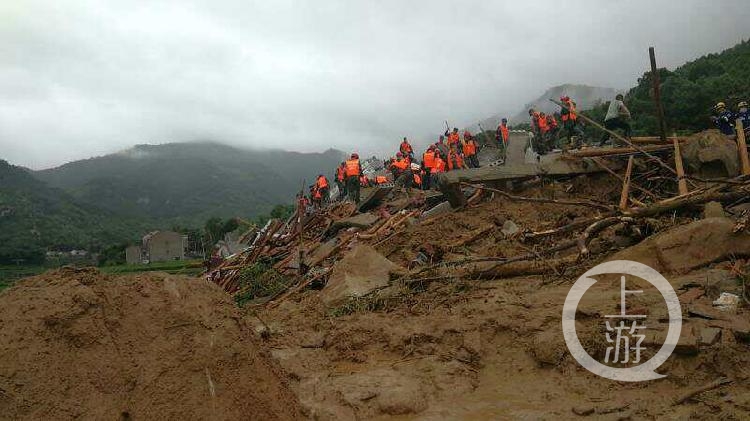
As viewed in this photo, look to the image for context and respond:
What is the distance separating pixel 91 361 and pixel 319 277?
6.89 meters

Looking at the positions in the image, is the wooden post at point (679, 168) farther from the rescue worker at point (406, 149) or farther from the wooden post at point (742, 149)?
the rescue worker at point (406, 149)

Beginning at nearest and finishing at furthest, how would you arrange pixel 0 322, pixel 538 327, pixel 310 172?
1. pixel 0 322
2. pixel 538 327
3. pixel 310 172

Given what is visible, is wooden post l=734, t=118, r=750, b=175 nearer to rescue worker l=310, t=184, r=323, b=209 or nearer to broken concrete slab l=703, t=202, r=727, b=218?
broken concrete slab l=703, t=202, r=727, b=218

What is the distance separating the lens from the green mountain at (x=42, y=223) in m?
48.1

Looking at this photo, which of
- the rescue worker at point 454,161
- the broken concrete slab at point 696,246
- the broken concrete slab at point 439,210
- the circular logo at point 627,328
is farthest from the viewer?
the rescue worker at point 454,161

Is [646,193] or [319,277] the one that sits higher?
[646,193]

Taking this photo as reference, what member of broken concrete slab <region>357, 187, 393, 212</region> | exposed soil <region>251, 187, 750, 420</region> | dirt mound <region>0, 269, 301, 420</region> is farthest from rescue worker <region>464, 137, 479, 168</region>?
dirt mound <region>0, 269, 301, 420</region>

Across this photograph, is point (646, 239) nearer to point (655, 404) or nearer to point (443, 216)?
point (655, 404)

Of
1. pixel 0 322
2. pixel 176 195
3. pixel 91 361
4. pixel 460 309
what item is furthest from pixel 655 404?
pixel 176 195

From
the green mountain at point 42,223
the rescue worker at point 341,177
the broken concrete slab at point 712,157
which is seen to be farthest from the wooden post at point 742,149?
the green mountain at point 42,223

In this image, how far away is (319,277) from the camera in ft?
32.3

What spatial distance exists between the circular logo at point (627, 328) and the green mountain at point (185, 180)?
91550mm

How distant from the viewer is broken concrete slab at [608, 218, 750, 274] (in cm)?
548

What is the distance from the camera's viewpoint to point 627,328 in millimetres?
4613
